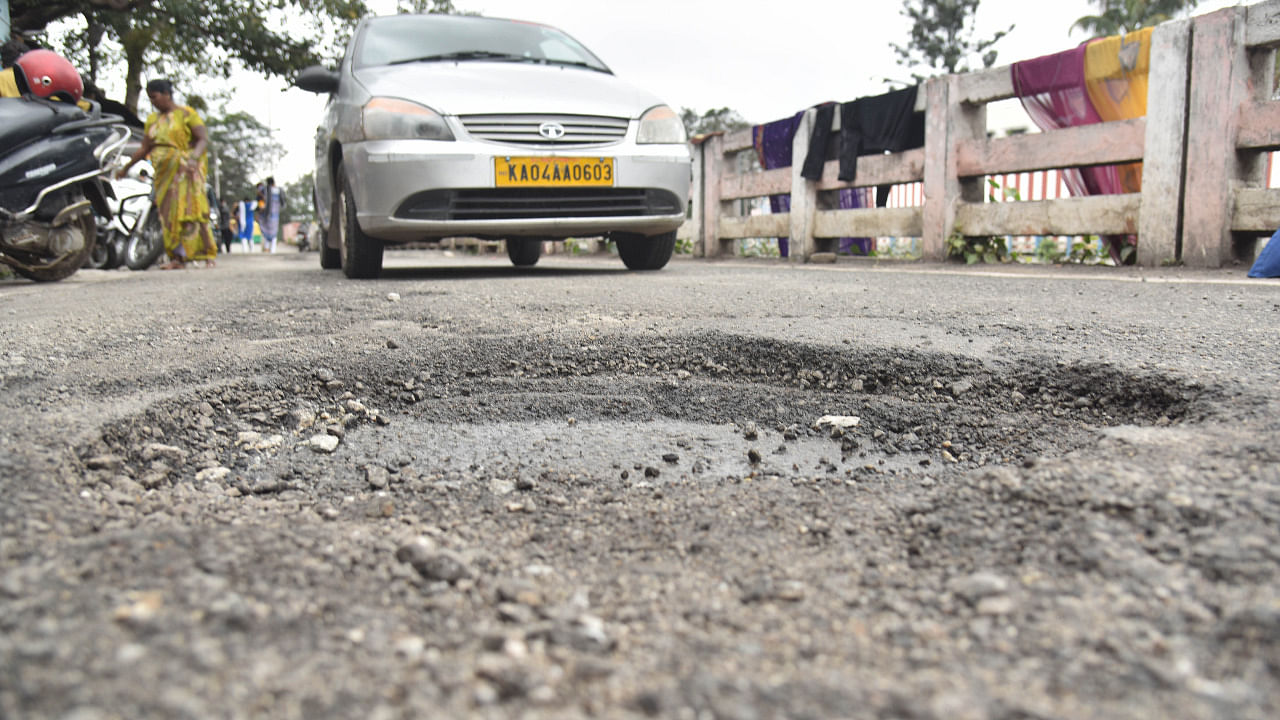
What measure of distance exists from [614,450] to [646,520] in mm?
427

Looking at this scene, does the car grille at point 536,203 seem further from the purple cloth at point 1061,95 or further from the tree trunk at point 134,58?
the tree trunk at point 134,58

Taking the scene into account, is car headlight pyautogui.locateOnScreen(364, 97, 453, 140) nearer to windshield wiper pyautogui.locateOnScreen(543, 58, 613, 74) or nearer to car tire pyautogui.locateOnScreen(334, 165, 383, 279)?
car tire pyautogui.locateOnScreen(334, 165, 383, 279)

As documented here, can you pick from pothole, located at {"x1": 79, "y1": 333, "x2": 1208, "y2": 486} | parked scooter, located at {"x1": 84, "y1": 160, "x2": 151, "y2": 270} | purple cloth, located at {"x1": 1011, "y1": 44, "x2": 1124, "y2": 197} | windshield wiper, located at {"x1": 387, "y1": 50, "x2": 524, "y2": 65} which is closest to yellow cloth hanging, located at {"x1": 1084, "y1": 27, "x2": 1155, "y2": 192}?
purple cloth, located at {"x1": 1011, "y1": 44, "x2": 1124, "y2": 197}

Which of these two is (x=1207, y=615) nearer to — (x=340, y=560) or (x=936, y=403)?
(x=340, y=560)

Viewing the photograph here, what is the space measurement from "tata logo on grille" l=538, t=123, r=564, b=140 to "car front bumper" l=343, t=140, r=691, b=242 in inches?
3.2

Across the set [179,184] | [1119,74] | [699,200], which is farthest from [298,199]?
[1119,74]

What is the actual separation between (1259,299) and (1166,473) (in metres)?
2.52

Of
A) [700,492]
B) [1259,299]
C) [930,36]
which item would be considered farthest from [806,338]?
[930,36]

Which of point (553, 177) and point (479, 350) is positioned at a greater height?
point (553, 177)

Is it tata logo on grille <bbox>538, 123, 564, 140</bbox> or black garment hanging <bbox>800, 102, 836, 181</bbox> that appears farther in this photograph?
black garment hanging <bbox>800, 102, 836, 181</bbox>

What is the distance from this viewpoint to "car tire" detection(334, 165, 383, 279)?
500 cm

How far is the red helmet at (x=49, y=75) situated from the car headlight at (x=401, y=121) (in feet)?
7.29

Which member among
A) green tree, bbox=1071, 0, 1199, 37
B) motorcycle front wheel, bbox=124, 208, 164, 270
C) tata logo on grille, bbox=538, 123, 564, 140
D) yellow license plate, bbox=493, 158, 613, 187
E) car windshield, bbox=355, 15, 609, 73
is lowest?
motorcycle front wheel, bbox=124, 208, 164, 270

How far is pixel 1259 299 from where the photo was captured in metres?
3.27
